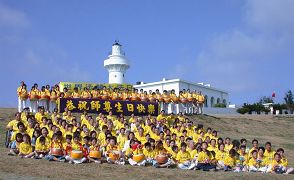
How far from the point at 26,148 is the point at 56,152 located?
3.20 ft

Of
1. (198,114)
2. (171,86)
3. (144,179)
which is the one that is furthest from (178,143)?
(171,86)

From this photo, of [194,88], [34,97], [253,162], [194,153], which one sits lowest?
[253,162]

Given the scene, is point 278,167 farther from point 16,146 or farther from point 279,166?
point 16,146

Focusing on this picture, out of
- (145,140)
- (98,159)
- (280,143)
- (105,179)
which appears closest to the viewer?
(105,179)

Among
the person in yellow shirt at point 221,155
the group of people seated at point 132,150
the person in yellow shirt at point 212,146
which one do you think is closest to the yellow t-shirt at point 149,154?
the group of people seated at point 132,150

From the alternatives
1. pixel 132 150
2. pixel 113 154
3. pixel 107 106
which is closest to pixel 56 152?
pixel 113 154

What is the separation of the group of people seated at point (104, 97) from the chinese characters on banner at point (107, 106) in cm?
47

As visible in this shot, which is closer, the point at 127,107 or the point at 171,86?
the point at 127,107

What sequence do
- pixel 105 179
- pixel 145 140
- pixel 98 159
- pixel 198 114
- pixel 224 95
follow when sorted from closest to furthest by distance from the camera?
pixel 105 179 → pixel 98 159 → pixel 145 140 → pixel 198 114 → pixel 224 95

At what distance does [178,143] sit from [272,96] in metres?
45.4

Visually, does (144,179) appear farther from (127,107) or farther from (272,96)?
(272,96)

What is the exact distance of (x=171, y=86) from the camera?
49.0 meters

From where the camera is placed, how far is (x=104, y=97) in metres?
24.4

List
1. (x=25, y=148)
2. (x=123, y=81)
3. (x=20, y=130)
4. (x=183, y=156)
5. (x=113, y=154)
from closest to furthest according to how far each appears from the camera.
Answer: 1. (x=25, y=148)
2. (x=113, y=154)
3. (x=183, y=156)
4. (x=20, y=130)
5. (x=123, y=81)
